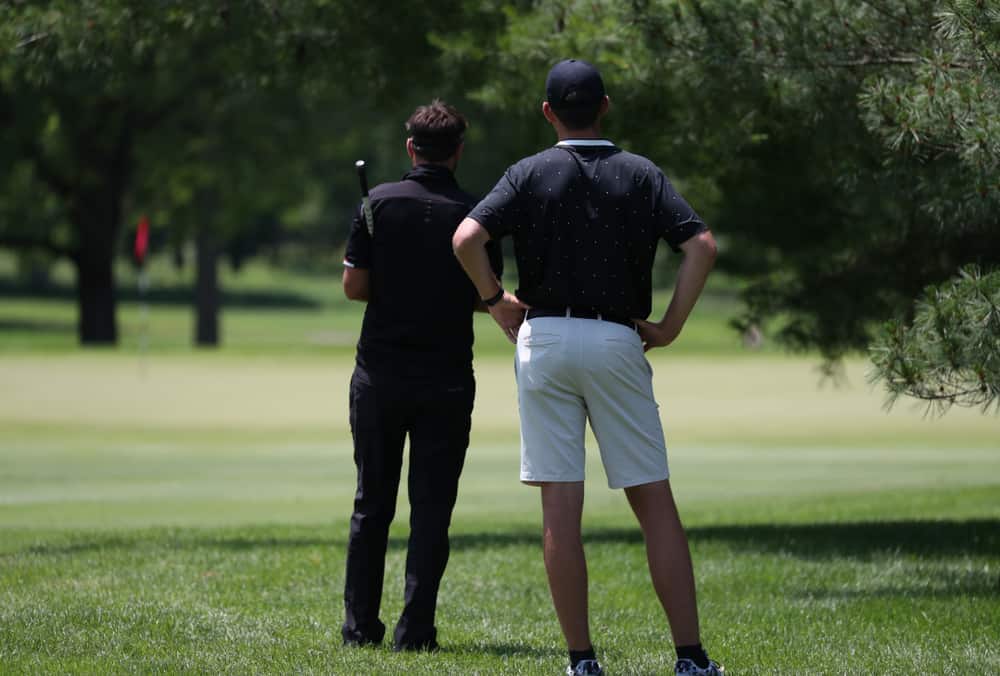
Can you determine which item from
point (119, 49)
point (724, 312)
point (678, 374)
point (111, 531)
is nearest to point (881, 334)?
point (119, 49)

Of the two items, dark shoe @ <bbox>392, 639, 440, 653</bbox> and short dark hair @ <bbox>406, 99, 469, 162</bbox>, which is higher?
short dark hair @ <bbox>406, 99, 469, 162</bbox>

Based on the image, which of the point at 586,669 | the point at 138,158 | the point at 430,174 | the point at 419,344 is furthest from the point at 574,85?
the point at 138,158

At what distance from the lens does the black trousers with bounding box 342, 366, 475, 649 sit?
6.41 metres

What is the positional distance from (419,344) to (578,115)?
1182mm

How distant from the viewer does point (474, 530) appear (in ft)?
39.6

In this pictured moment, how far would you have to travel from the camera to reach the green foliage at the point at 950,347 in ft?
22.5

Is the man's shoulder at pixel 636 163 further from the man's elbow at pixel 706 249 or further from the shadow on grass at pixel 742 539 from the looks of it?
the shadow on grass at pixel 742 539

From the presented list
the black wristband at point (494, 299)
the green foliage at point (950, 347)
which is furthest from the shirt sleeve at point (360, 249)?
the green foliage at point (950, 347)

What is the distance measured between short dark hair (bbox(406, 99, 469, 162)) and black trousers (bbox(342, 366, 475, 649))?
84cm

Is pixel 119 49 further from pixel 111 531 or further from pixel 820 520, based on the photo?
pixel 820 520

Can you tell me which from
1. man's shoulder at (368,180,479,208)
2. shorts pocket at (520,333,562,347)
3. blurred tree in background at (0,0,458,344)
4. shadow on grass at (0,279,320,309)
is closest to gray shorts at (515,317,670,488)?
shorts pocket at (520,333,562,347)

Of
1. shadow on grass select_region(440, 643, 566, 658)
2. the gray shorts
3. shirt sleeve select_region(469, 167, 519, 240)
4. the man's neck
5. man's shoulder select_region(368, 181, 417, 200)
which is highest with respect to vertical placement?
the man's neck

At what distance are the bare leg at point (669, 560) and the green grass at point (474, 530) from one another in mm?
416

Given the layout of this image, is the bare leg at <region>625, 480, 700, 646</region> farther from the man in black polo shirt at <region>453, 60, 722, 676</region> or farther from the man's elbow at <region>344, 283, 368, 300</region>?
the man's elbow at <region>344, 283, 368, 300</region>
